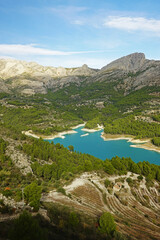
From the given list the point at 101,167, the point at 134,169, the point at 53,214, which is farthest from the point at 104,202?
the point at 134,169

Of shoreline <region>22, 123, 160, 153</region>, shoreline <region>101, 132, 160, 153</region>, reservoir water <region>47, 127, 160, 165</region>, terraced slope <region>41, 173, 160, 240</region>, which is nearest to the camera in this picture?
terraced slope <region>41, 173, 160, 240</region>

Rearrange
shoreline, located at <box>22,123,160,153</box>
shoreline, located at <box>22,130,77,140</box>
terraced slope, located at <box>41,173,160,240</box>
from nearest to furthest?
terraced slope, located at <box>41,173,160,240</box> < shoreline, located at <box>22,123,160,153</box> < shoreline, located at <box>22,130,77,140</box>

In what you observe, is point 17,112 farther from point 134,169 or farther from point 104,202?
point 104,202

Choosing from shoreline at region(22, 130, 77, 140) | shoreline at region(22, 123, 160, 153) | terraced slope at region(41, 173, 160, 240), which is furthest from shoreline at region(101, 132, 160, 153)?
terraced slope at region(41, 173, 160, 240)

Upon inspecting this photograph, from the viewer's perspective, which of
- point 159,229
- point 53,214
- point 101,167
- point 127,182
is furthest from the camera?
point 101,167

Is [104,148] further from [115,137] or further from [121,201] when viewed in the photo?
[121,201]

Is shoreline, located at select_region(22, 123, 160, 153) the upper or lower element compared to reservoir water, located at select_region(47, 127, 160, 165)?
upper

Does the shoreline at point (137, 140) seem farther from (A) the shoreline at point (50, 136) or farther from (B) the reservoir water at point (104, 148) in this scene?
(A) the shoreline at point (50, 136)

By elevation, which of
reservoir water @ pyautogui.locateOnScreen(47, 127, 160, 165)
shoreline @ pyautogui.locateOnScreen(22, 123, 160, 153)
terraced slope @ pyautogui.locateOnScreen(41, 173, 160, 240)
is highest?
terraced slope @ pyautogui.locateOnScreen(41, 173, 160, 240)

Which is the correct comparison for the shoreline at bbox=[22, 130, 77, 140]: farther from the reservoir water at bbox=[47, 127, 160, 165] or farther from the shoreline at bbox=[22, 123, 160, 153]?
the reservoir water at bbox=[47, 127, 160, 165]
